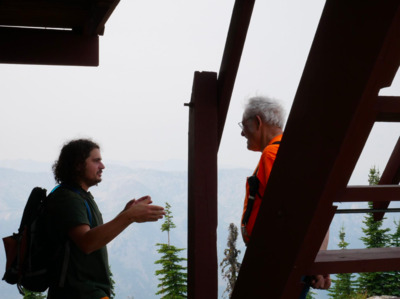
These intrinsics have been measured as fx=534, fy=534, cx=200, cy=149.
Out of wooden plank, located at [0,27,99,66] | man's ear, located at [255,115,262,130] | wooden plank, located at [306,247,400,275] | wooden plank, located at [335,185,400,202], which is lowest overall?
wooden plank, located at [306,247,400,275]

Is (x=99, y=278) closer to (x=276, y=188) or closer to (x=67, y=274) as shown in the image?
(x=67, y=274)

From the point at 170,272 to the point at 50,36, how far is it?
70.8 ft

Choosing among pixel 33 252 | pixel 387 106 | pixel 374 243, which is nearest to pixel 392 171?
pixel 33 252

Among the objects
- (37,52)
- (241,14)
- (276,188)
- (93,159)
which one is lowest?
(276,188)

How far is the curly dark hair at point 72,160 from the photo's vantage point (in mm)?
2377

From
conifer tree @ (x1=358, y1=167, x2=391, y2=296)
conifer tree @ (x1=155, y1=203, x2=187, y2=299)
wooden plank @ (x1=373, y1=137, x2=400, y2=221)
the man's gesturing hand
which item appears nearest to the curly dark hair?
the man's gesturing hand

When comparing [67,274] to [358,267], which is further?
[67,274]

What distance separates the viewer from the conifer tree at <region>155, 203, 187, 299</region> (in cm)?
2397

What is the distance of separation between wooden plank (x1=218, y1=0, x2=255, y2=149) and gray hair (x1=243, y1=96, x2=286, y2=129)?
18cm

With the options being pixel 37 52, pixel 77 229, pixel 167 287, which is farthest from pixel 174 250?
pixel 77 229

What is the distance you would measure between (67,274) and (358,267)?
1.47 metres

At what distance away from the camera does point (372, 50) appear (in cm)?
64

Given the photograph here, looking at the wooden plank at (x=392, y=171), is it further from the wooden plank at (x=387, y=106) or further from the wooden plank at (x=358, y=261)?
the wooden plank at (x=387, y=106)

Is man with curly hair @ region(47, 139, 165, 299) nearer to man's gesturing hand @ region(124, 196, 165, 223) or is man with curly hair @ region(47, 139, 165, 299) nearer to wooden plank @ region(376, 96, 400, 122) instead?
man's gesturing hand @ region(124, 196, 165, 223)
